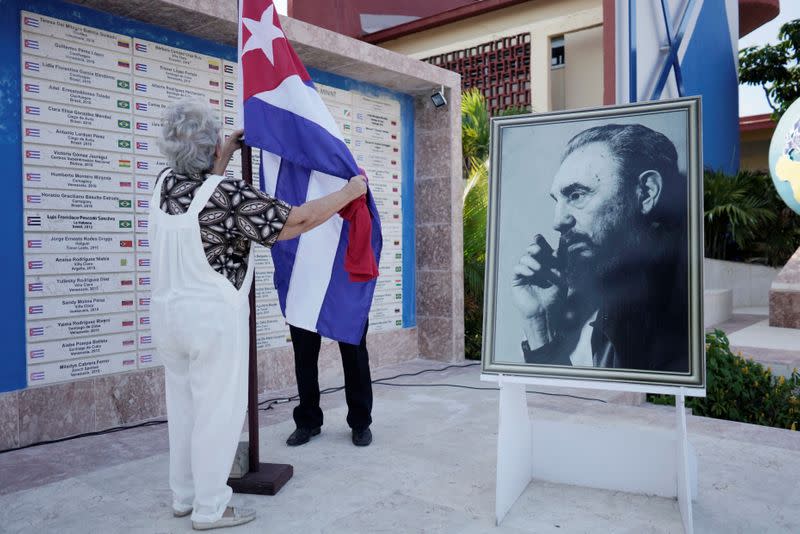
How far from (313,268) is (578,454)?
154cm

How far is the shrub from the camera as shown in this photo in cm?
467

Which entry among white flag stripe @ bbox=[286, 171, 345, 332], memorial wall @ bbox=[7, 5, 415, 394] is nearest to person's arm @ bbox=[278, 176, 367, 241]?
white flag stripe @ bbox=[286, 171, 345, 332]

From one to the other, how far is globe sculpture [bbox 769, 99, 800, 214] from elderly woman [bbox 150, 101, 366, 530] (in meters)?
7.56

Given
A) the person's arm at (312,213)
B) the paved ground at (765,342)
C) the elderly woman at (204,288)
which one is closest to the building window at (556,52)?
the paved ground at (765,342)

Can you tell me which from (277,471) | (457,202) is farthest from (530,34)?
(277,471)

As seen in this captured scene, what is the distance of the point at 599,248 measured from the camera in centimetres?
261

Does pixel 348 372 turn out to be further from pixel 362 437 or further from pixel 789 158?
pixel 789 158

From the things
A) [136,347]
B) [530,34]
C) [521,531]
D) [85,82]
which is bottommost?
[521,531]

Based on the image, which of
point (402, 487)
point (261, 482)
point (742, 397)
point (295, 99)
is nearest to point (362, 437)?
point (402, 487)

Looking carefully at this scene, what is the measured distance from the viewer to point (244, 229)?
7.94 feet

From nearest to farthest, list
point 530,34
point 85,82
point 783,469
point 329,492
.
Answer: point 329,492
point 783,469
point 85,82
point 530,34

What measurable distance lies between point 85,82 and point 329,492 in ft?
9.02

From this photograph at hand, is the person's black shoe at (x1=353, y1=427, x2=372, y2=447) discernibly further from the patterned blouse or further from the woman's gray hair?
the woman's gray hair

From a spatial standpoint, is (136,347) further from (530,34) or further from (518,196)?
(530,34)
